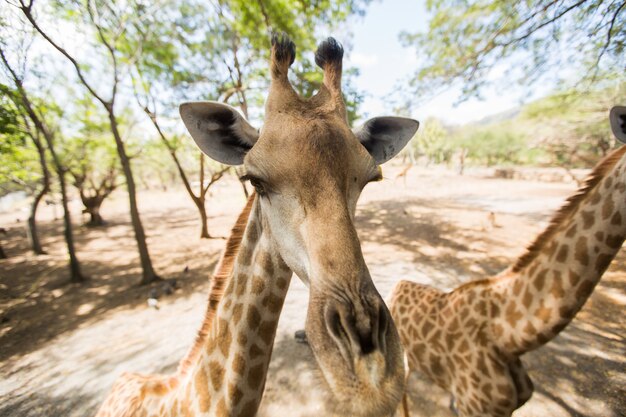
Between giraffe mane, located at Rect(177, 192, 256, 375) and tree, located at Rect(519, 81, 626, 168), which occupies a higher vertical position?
tree, located at Rect(519, 81, 626, 168)

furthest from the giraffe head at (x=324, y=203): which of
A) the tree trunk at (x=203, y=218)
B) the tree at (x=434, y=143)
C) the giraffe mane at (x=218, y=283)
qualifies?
the tree at (x=434, y=143)

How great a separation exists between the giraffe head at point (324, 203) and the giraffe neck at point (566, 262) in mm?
1403

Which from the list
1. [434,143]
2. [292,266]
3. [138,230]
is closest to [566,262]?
[292,266]

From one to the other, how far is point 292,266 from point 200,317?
207 inches

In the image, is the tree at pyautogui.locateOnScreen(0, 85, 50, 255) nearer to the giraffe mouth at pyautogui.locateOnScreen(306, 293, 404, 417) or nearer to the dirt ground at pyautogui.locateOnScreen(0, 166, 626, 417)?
the dirt ground at pyautogui.locateOnScreen(0, 166, 626, 417)

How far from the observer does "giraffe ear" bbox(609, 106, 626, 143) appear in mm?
2143

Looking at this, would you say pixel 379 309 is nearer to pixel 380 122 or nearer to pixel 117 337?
pixel 380 122

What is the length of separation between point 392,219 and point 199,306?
9763 mm

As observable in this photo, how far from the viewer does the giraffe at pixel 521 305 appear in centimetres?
188

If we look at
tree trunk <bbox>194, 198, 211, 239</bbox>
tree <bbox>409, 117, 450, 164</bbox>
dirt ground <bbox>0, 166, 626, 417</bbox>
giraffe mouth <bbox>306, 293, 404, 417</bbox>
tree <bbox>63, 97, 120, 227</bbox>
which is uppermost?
tree <bbox>409, 117, 450, 164</bbox>

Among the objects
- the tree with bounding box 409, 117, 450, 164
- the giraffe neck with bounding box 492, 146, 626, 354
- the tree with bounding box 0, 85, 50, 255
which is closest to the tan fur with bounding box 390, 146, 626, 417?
the giraffe neck with bounding box 492, 146, 626, 354

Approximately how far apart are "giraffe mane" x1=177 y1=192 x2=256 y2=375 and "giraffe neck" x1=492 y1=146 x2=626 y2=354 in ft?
7.40

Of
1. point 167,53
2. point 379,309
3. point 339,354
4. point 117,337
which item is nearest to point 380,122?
point 379,309

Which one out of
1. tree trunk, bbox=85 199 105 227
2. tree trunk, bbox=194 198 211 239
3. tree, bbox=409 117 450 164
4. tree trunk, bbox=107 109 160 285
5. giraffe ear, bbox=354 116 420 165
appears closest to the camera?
giraffe ear, bbox=354 116 420 165
